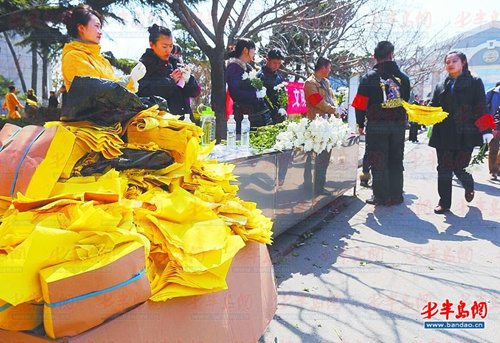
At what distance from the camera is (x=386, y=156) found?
5.27 meters

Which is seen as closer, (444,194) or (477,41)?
(444,194)

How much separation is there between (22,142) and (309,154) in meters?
2.95

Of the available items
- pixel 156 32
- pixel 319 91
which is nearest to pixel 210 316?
pixel 156 32

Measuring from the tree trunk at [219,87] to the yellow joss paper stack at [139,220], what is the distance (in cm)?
468

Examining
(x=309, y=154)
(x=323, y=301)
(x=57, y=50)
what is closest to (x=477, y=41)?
(x=57, y=50)

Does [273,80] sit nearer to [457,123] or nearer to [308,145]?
[308,145]

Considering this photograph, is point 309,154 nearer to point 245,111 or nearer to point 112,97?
point 245,111

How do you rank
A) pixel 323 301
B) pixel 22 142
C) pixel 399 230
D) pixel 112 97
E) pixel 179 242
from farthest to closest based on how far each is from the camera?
1. pixel 399 230
2. pixel 323 301
3. pixel 112 97
4. pixel 22 142
5. pixel 179 242

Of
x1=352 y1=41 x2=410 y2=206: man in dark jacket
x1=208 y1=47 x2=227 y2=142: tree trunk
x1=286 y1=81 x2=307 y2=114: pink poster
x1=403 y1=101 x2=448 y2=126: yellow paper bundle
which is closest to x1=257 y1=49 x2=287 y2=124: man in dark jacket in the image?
x1=352 y1=41 x2=410 y2=206: man in dark jacket

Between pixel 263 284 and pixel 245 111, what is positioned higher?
pixel 245 111

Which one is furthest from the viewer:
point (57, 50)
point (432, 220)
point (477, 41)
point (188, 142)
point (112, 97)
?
point (477, 41)

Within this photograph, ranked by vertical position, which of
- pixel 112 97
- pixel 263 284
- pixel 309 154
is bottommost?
pixel 263 284

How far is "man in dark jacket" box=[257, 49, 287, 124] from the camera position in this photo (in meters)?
5.12

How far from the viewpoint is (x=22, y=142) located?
1.57 m
